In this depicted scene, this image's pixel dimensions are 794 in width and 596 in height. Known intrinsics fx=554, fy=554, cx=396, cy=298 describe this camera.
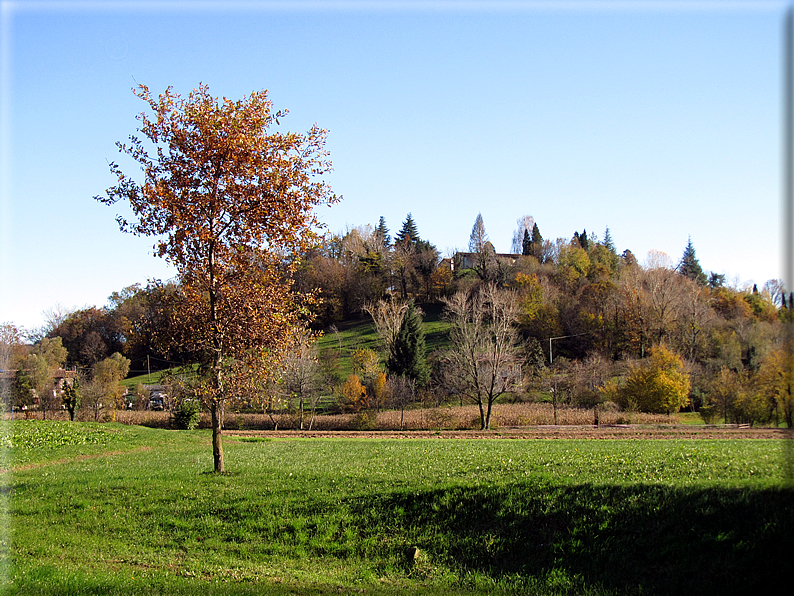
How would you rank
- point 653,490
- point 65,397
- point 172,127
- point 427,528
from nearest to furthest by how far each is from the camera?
point 653,490 → point 427,528 → point 172,127 → point 65,397

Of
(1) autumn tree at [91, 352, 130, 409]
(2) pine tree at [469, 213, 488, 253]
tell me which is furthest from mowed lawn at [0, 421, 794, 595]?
(2) pine tree at [469, 213, 488, 253]

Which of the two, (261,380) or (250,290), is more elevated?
(250,290)

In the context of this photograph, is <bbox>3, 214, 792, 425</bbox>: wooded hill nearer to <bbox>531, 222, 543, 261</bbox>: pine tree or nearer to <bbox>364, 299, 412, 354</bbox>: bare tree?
<bbox>531, 222, 543, 261</bbox>: pine tree

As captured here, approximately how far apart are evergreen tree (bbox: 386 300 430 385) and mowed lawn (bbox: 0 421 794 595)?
54.2 metres

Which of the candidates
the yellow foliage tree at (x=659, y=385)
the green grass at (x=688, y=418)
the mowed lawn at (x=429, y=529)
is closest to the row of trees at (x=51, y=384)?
the mowed lawn at (x=429, y=529)

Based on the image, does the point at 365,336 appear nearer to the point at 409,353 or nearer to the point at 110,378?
the point at 409,353

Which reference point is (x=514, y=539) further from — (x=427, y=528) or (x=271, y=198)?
(x=271, y=198)

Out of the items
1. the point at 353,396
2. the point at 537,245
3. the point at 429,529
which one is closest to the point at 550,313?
the point at 537,245

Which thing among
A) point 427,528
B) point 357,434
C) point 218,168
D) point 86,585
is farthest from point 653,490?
point 357,434

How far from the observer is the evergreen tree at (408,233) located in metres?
135

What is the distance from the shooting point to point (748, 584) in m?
6.56

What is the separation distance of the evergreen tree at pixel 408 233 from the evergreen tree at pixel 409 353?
64.7m

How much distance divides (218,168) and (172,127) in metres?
1.52

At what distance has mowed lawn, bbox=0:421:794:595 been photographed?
738cm
